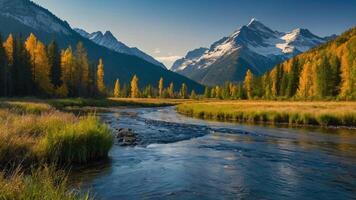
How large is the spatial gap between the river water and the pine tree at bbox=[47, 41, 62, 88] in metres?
70.4

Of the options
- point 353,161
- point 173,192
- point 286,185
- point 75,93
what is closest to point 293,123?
point 353,161

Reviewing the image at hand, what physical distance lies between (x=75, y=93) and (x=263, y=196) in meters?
96.2

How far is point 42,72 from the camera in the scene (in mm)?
84750

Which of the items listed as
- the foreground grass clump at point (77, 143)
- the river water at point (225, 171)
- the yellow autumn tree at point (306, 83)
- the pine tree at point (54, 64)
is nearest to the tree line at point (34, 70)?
the pine tree at point (54, 64)

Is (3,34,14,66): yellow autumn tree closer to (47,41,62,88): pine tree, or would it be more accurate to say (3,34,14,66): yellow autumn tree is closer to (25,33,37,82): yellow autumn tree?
(25,33,37,82): yellow autumn tree

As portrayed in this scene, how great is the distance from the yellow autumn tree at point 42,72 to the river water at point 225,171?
6303 cm

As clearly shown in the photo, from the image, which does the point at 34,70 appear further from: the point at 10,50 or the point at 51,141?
the point at 51,141

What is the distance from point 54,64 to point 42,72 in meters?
9.41

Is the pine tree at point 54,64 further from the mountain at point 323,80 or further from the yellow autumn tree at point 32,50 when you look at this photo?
the mountain at point 323,80

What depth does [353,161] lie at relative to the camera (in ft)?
71.3

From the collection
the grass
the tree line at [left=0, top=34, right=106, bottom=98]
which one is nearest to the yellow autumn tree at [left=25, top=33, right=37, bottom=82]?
the tree line at [left=0, top=34, right=106, bottom=98]

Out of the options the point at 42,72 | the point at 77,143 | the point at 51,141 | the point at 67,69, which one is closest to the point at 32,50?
the point at 42,72

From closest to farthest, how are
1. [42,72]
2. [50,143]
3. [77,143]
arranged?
[50,143] → [77,143] → [42,72]

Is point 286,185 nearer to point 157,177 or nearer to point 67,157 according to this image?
point 157,177
